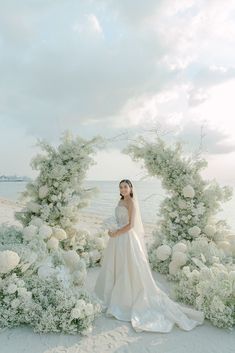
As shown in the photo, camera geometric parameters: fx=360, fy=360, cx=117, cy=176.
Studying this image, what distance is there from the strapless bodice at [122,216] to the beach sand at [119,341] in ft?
5.36

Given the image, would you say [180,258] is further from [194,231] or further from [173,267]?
[194,231]

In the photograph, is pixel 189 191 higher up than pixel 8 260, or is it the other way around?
pixel 189 191

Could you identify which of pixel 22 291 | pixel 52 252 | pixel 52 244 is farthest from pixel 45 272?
pixel 52 244

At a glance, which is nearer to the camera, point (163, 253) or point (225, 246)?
point (163, 253)

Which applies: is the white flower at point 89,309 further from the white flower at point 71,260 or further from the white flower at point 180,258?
the white flower at point 180,258

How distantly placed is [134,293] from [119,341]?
3.24ft

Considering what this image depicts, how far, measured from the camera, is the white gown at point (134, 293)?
5.12m

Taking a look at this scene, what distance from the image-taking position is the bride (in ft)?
16.9

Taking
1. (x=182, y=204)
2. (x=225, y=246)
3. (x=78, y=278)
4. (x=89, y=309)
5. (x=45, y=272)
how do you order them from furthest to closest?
(x=182, y=204) < (x=225, y=246) < (x=78, y=278) < (x=45, y=272) < (x=89, y=309)

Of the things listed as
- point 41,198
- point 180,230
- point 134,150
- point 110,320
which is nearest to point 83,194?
point 41,198

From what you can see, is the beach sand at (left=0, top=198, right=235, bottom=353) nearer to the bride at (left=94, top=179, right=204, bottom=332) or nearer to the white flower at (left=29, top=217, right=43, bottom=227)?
the bride at (left=94, top=179, right=204, bottom=332)

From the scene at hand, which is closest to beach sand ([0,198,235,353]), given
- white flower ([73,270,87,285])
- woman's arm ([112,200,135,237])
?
white flower ([73,270,87,285])

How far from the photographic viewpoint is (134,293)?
5562 millimetres

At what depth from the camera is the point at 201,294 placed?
548 cm
